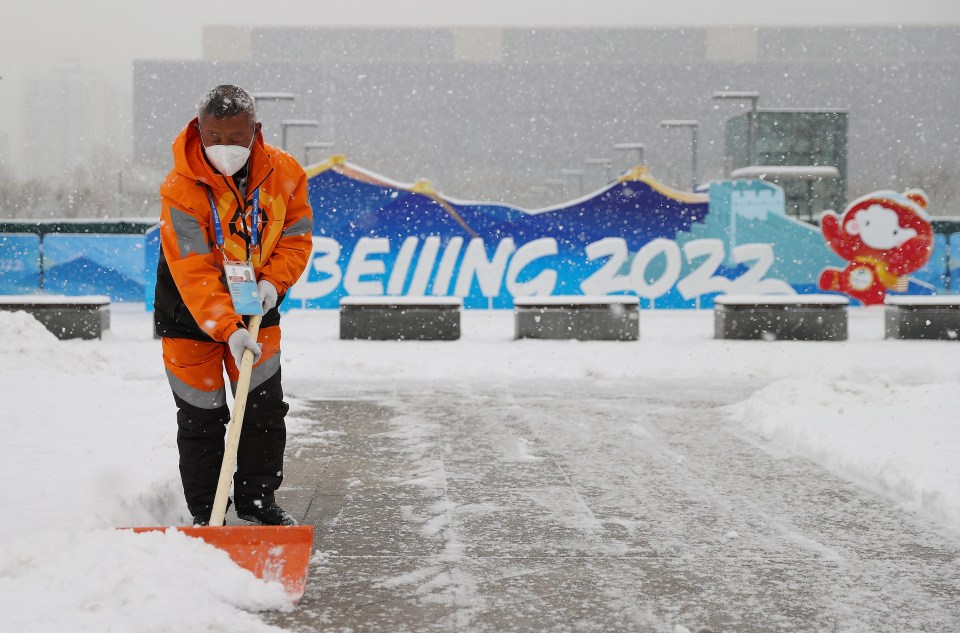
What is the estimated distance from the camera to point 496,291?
1966 centimetres

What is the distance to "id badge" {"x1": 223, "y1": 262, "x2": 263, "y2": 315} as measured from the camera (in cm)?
394

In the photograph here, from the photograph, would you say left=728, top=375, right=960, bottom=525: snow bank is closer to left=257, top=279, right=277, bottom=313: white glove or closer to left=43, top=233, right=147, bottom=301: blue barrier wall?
left=257, top=279, right=277, bottom=313: white glove

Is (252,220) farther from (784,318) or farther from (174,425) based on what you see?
(784,318)

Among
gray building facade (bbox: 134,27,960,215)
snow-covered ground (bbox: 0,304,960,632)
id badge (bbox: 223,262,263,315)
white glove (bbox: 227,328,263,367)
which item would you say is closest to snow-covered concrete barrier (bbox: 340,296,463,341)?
snow-covered ground (bbox: 0,304,960,632)

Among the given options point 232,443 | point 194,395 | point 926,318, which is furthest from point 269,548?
point 926,318

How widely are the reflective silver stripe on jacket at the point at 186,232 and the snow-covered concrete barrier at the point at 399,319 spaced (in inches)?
419

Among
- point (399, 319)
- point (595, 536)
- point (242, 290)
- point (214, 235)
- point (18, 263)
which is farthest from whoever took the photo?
point (18, 263)

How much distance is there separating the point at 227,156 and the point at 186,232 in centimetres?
33

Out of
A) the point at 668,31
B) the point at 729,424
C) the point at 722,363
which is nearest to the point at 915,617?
the point at 729,424

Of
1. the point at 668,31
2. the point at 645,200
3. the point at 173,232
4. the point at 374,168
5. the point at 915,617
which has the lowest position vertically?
the point at 915,617

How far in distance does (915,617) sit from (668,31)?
333ft

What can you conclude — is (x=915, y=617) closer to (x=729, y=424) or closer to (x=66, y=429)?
(x=729, y=424)

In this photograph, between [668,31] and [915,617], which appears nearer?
[915,617]

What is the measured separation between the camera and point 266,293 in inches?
159
